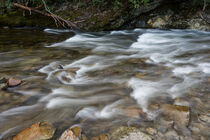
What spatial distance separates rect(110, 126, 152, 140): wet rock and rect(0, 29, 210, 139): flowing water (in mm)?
206

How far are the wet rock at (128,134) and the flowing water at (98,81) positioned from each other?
21 centimetres

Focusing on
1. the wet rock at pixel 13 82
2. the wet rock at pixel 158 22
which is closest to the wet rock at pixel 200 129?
the wet rock at pixel 13 82

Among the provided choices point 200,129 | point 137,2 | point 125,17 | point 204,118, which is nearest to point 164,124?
point 200,129

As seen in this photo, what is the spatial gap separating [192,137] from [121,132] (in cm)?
80

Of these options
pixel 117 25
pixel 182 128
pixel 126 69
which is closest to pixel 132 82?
pixel 126 69

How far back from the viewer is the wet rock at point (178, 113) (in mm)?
2324

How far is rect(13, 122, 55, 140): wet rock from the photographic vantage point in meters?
2.03

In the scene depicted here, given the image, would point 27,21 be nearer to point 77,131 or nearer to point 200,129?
point 77,131

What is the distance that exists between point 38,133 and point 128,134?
0.95 metres

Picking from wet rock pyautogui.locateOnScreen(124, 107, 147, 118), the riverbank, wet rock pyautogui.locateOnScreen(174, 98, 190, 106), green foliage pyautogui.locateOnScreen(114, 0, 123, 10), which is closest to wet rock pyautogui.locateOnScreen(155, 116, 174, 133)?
wet rock pyautogui.locateOnScreen(124, 107, 147, 118)

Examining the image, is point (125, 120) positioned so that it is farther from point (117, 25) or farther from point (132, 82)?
point (117, 25)

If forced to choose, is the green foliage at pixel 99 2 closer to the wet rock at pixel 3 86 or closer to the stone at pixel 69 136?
the wet rock at pixel 3 86

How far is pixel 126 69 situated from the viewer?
14.0 feet

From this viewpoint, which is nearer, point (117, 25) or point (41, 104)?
point (41, 104)
